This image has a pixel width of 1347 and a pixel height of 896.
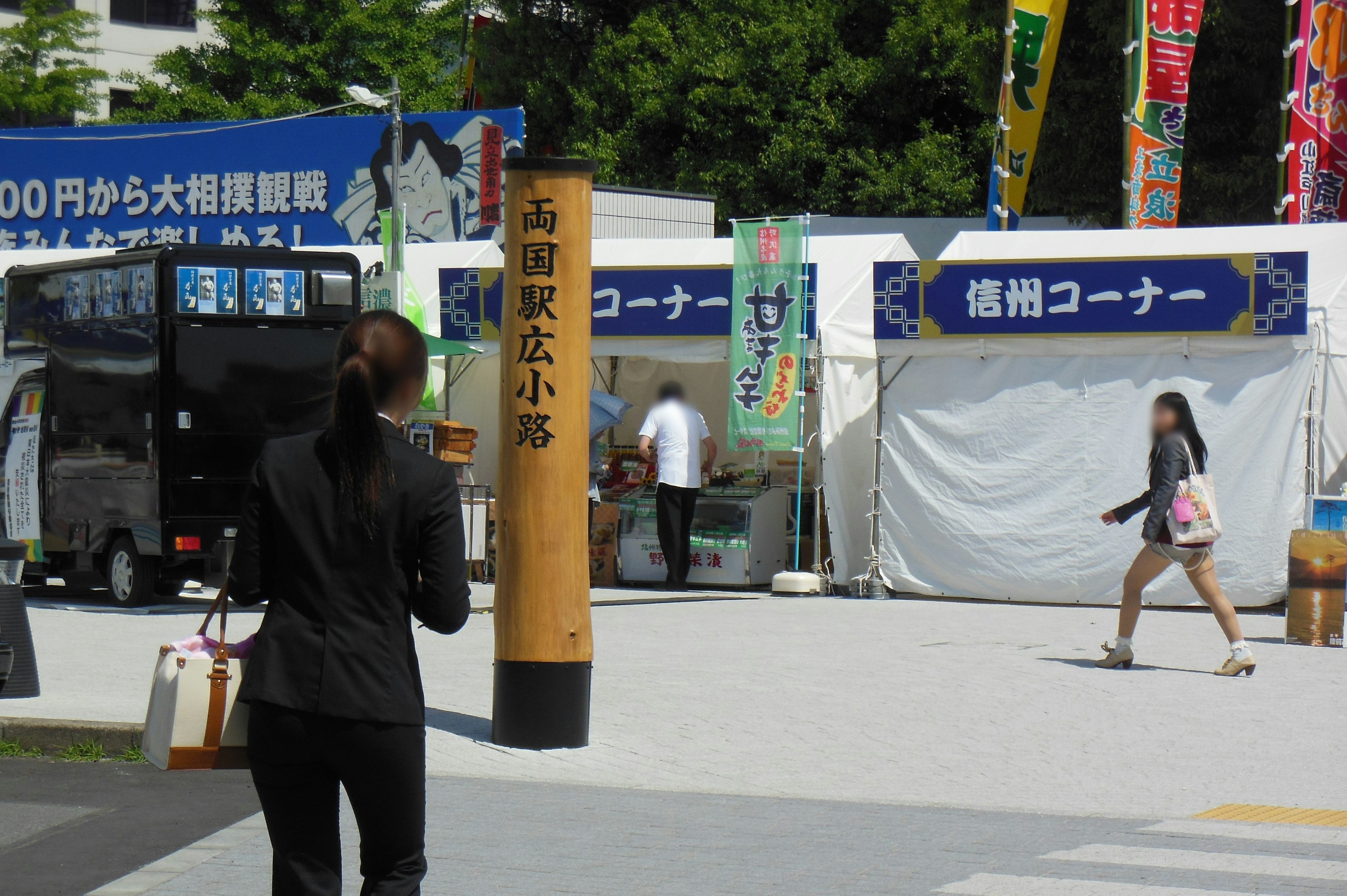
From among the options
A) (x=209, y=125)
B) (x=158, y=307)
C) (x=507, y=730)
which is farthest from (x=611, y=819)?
(x=209, y=125)

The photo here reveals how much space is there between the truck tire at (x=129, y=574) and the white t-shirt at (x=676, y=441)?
15.2ft

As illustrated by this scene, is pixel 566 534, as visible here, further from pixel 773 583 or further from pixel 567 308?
pixel 773 583

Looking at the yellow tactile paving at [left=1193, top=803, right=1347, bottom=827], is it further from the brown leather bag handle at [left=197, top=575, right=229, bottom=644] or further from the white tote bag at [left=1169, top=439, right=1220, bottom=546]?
the brown leather bag handle at [left=197, top=575, right=229, bottom=644]

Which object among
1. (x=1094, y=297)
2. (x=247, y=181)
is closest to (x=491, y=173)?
(x=247, y=181)

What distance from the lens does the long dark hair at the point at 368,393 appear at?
335cm

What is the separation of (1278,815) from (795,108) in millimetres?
24317

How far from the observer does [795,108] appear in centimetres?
2944

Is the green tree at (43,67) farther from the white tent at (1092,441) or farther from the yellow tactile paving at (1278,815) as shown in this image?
the yellow tactile paving at (1278,815)

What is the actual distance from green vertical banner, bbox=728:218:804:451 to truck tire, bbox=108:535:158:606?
514cm

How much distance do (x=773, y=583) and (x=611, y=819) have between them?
29.2 ft

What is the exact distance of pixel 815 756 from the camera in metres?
7.48

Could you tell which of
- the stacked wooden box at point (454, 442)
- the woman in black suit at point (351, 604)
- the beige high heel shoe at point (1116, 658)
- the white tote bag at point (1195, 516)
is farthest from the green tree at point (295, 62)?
the woman in black suit at point (351, 604)

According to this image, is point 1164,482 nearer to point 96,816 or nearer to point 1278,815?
point 1278,815

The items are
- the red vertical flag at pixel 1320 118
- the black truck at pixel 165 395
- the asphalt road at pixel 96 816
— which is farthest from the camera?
the red vertical flag at pixel 1320 118
